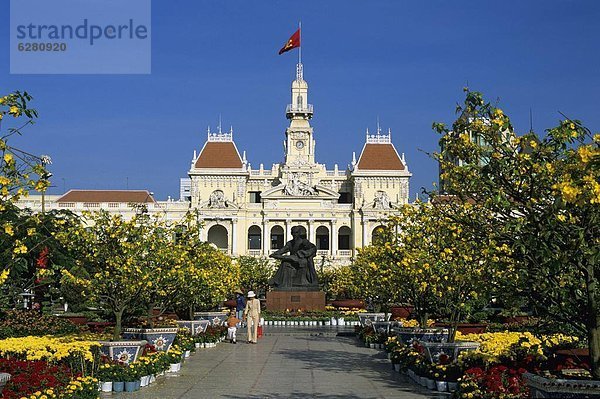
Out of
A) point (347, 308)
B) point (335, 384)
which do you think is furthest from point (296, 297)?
point (335, 384)

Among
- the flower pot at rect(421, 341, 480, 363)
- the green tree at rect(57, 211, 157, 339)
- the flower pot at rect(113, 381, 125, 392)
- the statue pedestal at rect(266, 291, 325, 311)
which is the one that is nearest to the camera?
the flower pot at rect(113, 381, 125, 392)

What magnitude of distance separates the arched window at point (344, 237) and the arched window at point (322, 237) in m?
1.55

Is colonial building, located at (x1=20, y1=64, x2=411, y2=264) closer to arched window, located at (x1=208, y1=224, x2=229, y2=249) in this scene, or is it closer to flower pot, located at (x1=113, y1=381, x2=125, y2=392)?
arched window, located at (x1=208, y1=224, x2=229, y2=249)

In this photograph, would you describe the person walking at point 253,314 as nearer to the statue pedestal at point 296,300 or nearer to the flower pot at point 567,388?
the statue pedestal at point 296,300

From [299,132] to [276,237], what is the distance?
1319cm

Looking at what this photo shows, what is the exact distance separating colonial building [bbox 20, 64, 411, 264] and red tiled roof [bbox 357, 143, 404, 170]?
0.39 feet

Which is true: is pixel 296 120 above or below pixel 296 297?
above

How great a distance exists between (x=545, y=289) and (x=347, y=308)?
113 ft

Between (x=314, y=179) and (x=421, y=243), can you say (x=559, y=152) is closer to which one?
(x=421, y=243)

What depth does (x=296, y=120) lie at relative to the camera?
3740 inches

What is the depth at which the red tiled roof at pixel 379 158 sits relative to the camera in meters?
92.1

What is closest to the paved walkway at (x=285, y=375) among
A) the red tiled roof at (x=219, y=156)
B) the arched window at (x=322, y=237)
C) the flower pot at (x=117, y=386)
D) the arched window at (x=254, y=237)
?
the flower pot at (x=117, y=386)

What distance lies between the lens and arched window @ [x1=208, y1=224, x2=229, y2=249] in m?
89.9

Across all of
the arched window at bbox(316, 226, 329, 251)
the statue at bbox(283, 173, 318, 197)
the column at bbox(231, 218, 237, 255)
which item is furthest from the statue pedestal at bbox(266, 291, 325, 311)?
the arched window at bbox(316, 226, 329, 251)
